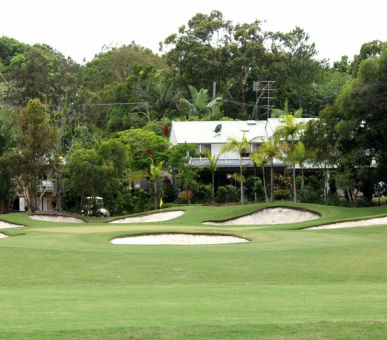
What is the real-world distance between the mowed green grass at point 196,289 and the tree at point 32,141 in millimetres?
21088

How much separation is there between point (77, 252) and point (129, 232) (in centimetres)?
895

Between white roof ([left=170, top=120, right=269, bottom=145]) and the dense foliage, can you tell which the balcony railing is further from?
white roof ([left=170, top=120, right=269, bottom=145])

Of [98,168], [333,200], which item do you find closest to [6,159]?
[98,168]

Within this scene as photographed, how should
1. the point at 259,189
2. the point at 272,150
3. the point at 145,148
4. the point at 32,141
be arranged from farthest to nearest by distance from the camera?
the point at 145,148, the point at 259,189, the point at 272,150, the point at 32,141

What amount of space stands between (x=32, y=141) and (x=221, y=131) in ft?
71.1

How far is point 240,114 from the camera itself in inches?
3312

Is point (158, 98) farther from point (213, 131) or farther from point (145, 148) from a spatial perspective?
point (145, 148)

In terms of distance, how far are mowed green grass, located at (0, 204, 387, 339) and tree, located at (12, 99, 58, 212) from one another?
21.1 m

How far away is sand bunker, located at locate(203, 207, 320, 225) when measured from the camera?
4378cm

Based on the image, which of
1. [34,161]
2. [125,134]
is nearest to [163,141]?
[125,134]

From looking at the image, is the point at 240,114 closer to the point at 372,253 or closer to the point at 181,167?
the point at 181,167

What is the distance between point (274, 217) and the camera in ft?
148

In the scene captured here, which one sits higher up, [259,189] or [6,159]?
[6,159]

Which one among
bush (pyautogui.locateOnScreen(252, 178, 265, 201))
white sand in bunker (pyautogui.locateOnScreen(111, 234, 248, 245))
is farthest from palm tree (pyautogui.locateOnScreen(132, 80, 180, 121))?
white sand in bunker (pyautogui.locateOnScreen(111, 234, 248, 245))
